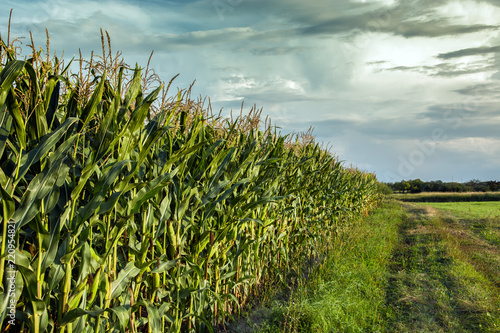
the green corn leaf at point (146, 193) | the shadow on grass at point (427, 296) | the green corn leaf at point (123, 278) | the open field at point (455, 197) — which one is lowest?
the shadow on grass at point (427, 296)

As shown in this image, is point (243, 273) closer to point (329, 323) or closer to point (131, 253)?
point (329, 323)

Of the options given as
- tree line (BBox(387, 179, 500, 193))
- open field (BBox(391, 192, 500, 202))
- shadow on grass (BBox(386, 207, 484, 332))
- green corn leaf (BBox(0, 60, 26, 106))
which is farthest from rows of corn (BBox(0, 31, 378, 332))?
tree line (BBox(387, 179, 500, 193))

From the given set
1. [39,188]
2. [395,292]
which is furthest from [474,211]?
[39,188]

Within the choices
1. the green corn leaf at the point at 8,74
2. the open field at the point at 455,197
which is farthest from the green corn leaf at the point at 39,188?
the open field at the point at 455,197

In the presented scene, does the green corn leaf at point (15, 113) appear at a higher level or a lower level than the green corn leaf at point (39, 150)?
higher

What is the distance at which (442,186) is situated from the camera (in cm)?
3812

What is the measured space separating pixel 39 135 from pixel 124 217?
629 millimetres

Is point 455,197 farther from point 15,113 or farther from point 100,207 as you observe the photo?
point 15,113

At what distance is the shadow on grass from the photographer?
4.30 meters

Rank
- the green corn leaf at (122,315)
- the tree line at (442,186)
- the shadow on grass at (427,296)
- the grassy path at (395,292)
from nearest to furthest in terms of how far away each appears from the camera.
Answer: the green corn leaf at (122,315) → the grassy path at (395,292) → the shadow on grass at (427,296) → the tree line at (442,186)

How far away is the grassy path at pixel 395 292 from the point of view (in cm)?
381

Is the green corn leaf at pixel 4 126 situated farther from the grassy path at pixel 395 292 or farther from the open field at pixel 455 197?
the open field at pixel 455 197

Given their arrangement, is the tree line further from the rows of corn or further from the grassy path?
the rows of corn

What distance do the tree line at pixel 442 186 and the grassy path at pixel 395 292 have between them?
2966cm
